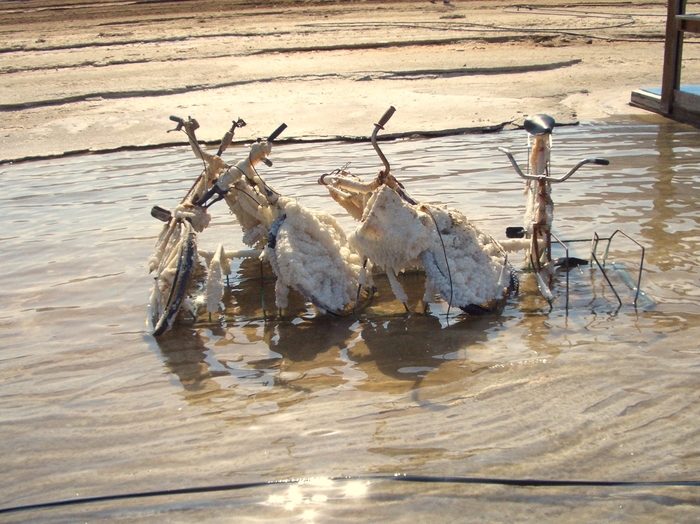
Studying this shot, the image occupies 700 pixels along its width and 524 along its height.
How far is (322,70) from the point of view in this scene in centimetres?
1234

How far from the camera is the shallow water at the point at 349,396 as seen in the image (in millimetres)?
2910

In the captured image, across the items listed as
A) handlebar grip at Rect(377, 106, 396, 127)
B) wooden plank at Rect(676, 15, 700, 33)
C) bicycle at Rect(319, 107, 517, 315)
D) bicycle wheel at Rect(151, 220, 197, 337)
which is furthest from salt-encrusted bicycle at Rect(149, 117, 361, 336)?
wooden plank at Rect(676, 15, 700, 33)

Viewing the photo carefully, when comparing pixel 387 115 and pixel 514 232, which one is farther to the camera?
pixel 514 232

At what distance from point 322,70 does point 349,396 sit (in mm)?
9541

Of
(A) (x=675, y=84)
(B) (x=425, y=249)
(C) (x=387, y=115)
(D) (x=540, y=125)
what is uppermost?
(C) (x=387, y=115)

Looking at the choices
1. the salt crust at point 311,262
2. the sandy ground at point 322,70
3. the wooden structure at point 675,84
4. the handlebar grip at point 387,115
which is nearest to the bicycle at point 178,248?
the salt crust at point 311,262

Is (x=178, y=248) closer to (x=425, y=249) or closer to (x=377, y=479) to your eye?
(x=425, y=249)

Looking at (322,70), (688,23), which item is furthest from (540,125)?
(322,70)

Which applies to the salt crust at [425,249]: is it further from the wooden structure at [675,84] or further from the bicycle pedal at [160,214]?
the wooden structure at [675,84]

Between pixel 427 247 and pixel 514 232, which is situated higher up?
pixel 427 247

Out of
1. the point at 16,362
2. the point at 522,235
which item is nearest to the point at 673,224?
the point at 522,235

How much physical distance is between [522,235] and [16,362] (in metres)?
3.04

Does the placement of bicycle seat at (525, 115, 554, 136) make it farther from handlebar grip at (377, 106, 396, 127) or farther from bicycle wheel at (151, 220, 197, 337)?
bicycle wheel at (151, 220, 197, 337)

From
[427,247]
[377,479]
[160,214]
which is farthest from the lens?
[160,214]
